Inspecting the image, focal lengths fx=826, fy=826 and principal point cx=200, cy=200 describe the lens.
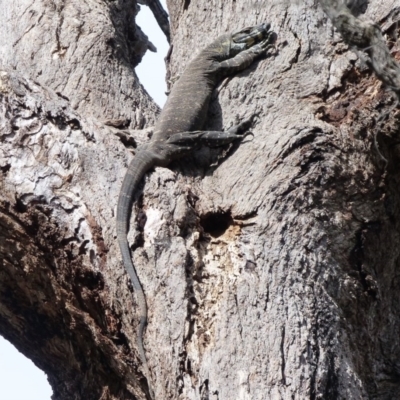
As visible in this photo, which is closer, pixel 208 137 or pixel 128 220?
pixel 128 220

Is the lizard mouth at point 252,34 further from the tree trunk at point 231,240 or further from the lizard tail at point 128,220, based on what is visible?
the lizard tail at point 128,220

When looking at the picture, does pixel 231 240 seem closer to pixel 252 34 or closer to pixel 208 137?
pixel 208 137

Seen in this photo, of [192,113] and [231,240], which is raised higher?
[192,113]

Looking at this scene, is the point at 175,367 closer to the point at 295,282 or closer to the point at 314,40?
the point at 295,282

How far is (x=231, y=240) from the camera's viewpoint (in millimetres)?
3658

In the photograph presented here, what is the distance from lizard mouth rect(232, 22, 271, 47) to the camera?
4742 millimetres

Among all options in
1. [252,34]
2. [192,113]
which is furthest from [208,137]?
[252,34]

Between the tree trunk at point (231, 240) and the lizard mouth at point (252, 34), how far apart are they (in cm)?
11

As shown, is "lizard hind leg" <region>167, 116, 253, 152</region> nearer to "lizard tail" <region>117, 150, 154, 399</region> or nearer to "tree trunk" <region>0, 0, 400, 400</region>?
"tree trunk" <region>0, 0, 400, 400</region>

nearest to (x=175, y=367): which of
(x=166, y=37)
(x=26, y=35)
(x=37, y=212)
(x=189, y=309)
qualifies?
(x=189, y=309)

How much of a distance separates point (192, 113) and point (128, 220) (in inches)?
61.6

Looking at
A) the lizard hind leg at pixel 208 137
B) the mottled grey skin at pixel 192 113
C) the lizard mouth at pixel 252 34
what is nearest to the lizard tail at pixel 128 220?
the mottled grey skin at pixel 192 113

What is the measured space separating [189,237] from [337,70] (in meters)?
1.23

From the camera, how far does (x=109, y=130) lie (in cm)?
421
